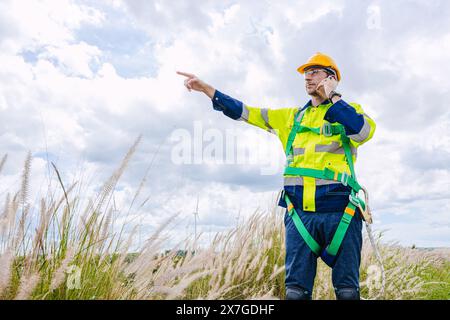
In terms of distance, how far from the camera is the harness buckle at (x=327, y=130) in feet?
13.7

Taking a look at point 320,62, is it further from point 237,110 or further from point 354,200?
point 354,200

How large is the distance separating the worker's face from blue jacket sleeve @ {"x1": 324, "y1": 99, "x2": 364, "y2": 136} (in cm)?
47

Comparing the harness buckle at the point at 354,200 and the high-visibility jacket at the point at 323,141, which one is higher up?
the high-visibility jacket at the point at 323,141

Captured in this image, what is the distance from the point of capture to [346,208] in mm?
4039

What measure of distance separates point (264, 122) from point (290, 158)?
65 cm

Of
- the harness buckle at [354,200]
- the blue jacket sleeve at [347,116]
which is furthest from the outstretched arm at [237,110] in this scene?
the harness buckle at [354,200]

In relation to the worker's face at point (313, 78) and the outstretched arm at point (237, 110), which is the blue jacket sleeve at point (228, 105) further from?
the worker's face at point (313, 78)

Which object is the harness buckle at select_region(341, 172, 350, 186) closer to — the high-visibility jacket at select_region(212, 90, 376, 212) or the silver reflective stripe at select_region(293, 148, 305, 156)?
the high-visibility jacket at select_region(212, 90, 376, 212)

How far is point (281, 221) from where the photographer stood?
6.07m

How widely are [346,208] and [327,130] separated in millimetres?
683

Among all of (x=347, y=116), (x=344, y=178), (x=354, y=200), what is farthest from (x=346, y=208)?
(x=347, y=116)
